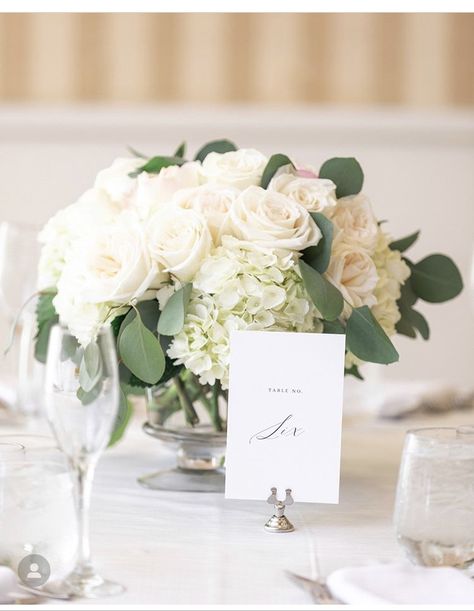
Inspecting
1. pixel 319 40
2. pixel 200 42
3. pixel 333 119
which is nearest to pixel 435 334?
pixel 333 119

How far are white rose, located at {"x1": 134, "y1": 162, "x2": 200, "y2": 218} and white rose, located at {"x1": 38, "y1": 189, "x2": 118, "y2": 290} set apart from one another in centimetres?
6

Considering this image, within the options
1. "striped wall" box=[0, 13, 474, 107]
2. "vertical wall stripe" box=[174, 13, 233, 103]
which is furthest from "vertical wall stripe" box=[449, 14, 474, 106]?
"vertical wall stripe" box=[174, 13, 233, 103]

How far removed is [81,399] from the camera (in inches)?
32.3

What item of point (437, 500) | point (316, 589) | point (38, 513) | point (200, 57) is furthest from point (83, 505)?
point (200, 57)

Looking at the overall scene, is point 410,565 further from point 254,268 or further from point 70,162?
point 70,162

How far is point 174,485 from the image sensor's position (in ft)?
4.17

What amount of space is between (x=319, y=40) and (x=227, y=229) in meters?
2.50

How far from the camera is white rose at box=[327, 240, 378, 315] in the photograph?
3.76 ft

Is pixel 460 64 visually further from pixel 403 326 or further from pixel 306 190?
pixel 306 190

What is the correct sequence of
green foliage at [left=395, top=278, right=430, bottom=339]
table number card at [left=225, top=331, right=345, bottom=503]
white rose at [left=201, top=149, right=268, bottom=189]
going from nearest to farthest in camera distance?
table number card at [left=225, top=331, right=345, bottom=503] < white rose at [left=201, top=149, right=268, bottom=189] < green foliage at [left=395, top=278, right=430, bottom=339]

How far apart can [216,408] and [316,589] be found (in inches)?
16.2

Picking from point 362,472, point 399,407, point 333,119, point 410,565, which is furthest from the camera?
point 333,119

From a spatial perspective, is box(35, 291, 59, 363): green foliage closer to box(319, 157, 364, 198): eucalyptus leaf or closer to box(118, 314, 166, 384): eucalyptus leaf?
box(118, 314, 166, 384): eucalyptus leaf

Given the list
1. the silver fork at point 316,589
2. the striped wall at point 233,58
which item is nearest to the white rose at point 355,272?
the silver fork at point 316,589
